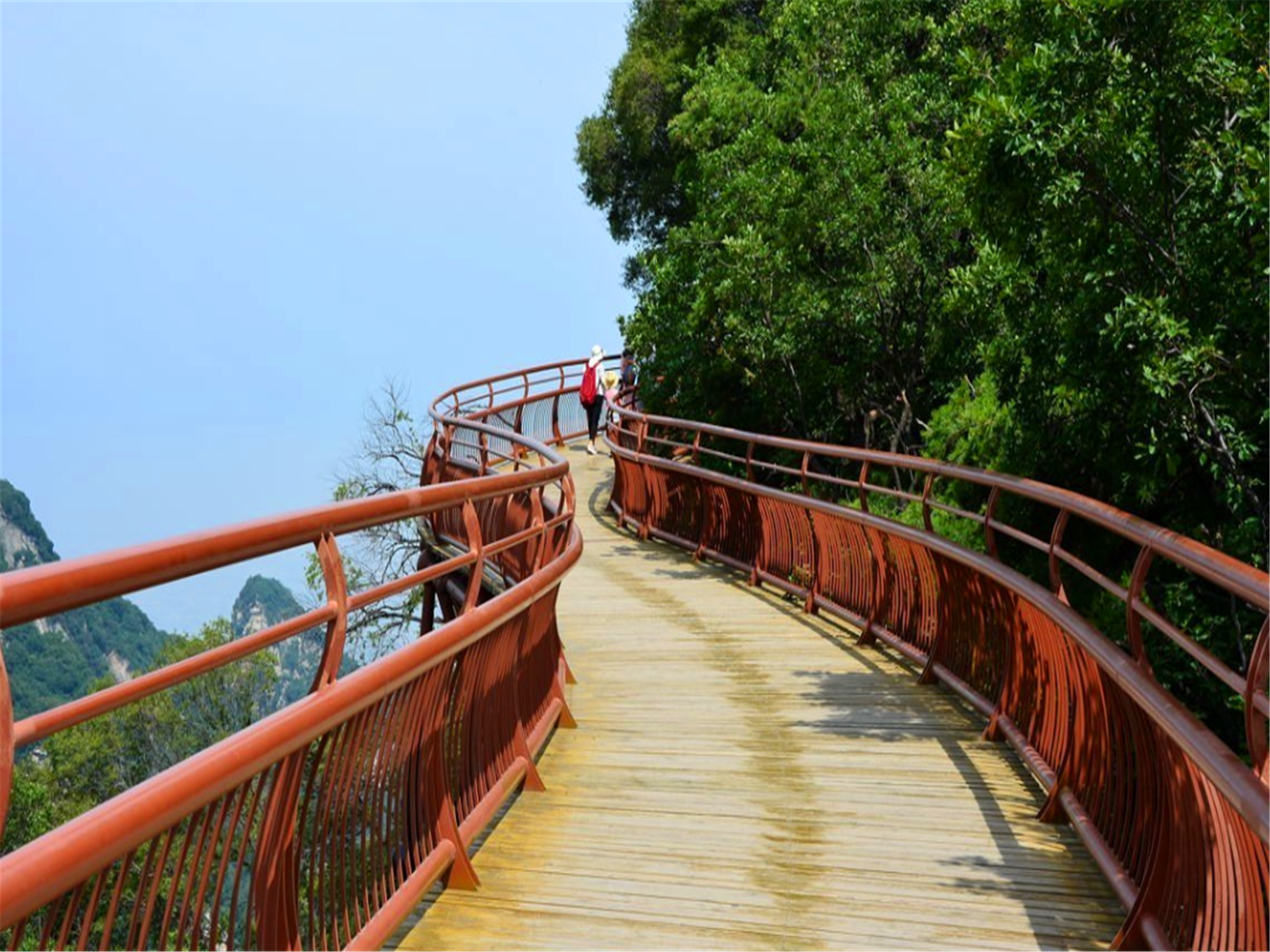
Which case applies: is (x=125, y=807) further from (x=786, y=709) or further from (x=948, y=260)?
(x=948, y=260)

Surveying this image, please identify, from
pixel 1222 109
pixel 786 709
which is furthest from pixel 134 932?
pixel 1222 109

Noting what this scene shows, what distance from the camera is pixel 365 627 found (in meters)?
34.3

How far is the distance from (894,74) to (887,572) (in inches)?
488

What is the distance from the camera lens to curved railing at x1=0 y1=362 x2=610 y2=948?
2594 millimetres

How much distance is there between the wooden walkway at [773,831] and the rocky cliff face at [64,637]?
12730cm

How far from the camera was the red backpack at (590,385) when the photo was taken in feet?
100

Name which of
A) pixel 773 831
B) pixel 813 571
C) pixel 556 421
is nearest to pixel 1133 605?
pixel 773 831

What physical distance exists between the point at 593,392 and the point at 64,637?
131 meters

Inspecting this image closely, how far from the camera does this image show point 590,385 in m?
30.8

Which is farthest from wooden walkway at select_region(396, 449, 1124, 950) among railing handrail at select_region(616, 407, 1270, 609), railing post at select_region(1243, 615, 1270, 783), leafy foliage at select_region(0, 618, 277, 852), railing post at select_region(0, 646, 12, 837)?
leafy foliage at select_region(0, 618, 277, 852)

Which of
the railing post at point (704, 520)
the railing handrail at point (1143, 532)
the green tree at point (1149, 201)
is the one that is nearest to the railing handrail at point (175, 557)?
the railing handrail at point (1143, 532)

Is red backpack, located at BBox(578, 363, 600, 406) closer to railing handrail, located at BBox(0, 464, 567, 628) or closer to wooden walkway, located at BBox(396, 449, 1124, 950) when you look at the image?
wooden walkway, located at BBox(396, 449, 1124, 950)

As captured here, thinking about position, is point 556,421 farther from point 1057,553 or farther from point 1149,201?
point 1057,553

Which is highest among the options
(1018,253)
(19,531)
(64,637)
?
(1018,253)
